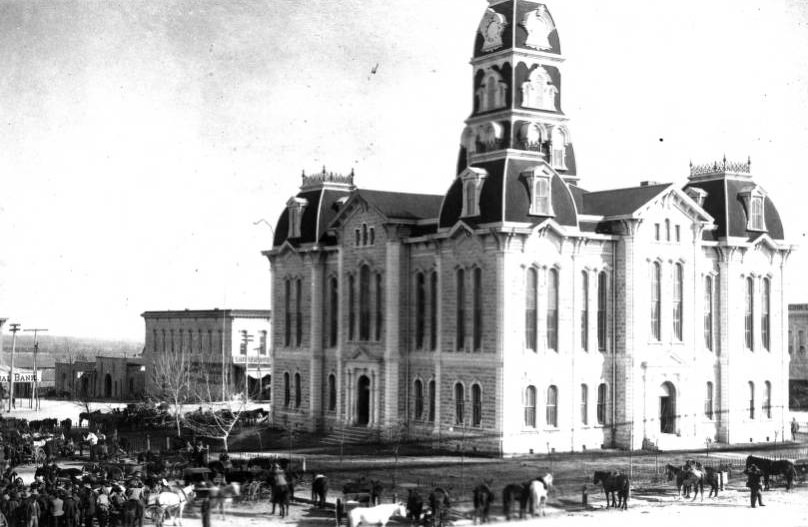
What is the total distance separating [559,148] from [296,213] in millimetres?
15188

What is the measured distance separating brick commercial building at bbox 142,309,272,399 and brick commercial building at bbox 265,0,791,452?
2470 centimetres

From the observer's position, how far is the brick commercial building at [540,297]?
53094 mm

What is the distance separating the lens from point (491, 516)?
35625mm

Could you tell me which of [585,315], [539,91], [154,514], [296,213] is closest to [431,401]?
[585,315]

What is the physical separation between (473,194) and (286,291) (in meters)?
17.9

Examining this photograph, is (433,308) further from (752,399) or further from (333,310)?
(752,399)

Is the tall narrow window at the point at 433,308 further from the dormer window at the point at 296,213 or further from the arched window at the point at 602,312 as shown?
the dormer window at the point at 296,213

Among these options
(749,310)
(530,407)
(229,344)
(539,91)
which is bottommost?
(530,407)

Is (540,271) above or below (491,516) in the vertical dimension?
above

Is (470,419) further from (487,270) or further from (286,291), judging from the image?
(286,291)

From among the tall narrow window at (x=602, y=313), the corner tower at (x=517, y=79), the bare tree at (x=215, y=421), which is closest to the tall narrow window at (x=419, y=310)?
A: the corner tower at (x=517, y=79)

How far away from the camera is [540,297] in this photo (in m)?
53.4

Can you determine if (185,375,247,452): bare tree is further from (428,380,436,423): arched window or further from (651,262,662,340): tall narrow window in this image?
(651,262,662,340): tall narrow window

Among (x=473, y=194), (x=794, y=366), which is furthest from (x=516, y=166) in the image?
(x=794, y=366)
